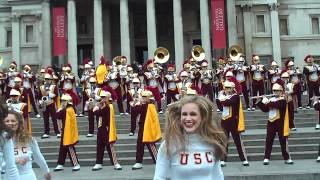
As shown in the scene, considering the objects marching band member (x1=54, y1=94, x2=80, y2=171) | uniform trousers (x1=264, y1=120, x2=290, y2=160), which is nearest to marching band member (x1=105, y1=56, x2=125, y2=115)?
marching band member (x1=54, y1=94, x2=80, y2=171)

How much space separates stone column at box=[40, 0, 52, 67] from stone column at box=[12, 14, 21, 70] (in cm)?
474

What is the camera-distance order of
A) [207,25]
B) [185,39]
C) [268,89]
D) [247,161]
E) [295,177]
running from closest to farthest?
[295,177] → [247,161] → [268,89] → [207,25] → [185,39]

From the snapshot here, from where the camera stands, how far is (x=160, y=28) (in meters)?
44.7

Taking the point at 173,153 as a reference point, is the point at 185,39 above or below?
above

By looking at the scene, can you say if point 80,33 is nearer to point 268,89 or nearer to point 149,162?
point 268,89

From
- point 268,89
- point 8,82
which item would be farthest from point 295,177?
point 8,82

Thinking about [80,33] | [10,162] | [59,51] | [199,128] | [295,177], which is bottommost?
[295,177]

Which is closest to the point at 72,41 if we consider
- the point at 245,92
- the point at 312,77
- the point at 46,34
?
the point at 46,34

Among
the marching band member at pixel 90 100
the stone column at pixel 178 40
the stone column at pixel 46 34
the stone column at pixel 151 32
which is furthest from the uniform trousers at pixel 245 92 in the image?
the stone column at pixel 46 34

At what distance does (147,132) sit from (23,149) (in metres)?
7.08

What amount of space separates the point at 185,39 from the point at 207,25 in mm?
6426

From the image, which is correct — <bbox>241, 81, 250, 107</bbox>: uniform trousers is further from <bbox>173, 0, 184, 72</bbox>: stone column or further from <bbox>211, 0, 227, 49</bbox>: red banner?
<bbox>173, 0, 184, 72</bbox>: stone column

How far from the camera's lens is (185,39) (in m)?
44.3

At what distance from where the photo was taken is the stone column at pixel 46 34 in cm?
4075
